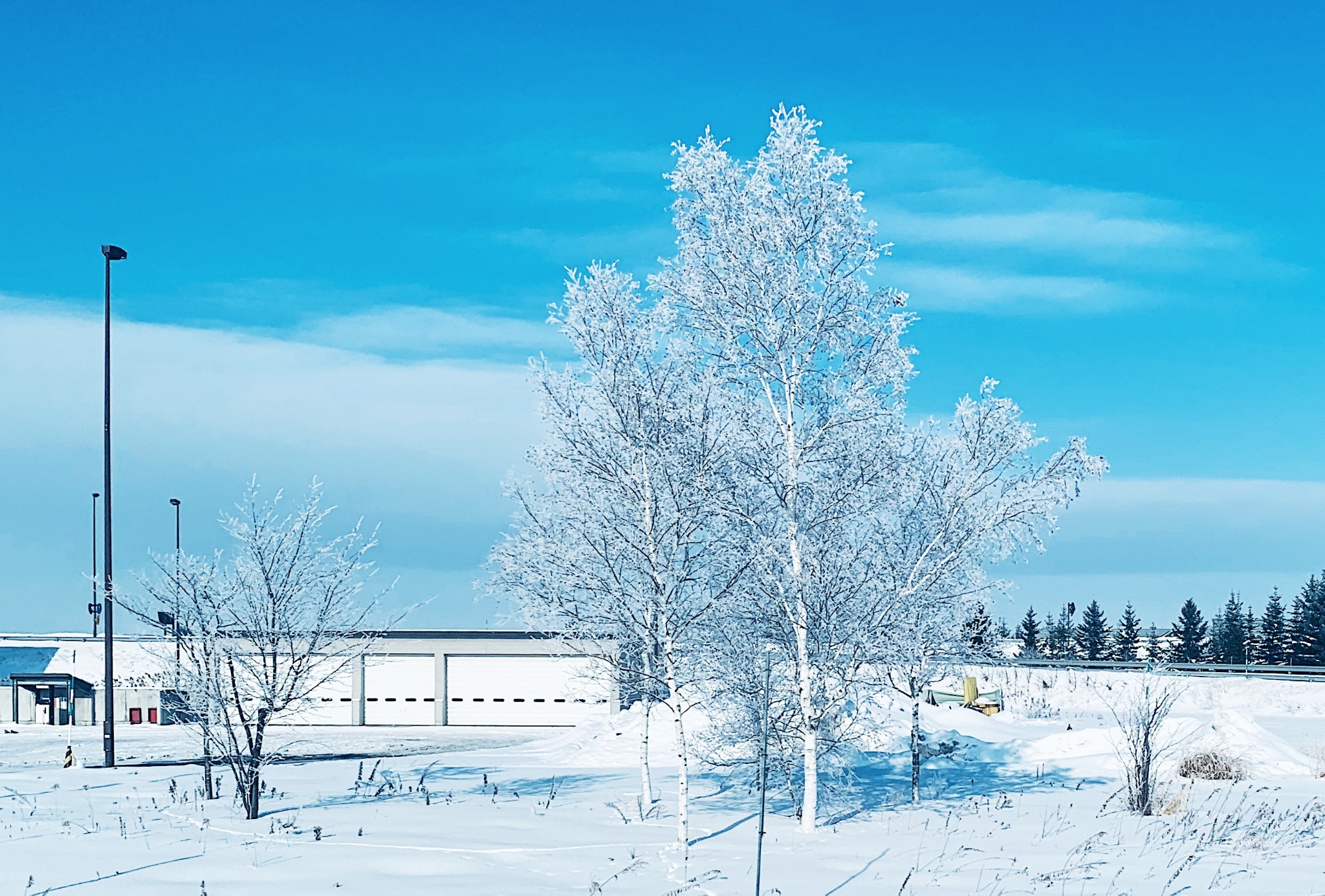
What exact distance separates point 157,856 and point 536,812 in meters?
5.55

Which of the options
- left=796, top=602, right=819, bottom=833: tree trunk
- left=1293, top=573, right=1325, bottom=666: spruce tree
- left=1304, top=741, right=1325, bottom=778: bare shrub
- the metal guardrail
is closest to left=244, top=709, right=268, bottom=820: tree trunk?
left=796, top=602, right=819, bottom=833: tree trunk

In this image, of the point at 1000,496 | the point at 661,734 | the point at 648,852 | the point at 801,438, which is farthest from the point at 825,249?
the point at 661,734

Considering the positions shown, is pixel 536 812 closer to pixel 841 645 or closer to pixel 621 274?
pixel 841 645

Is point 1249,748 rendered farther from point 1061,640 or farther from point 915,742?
point 1061,640

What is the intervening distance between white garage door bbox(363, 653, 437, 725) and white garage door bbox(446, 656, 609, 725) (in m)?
0.65

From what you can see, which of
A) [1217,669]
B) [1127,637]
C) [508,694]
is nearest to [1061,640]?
[1127,637]

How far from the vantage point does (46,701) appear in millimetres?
44250

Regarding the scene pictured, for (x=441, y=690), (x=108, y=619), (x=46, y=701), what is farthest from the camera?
(x=441, y=690)

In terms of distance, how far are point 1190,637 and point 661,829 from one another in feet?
201

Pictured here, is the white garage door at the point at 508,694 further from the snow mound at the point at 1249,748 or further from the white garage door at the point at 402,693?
the snow mound at the point at 1249,748

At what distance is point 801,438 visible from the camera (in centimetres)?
1591

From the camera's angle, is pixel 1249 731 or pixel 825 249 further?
pixel 1249 731

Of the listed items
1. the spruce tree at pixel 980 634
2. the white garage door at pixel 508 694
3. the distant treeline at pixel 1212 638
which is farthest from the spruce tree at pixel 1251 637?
the spruce tree at pixel 980 634

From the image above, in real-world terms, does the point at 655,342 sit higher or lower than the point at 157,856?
higher
